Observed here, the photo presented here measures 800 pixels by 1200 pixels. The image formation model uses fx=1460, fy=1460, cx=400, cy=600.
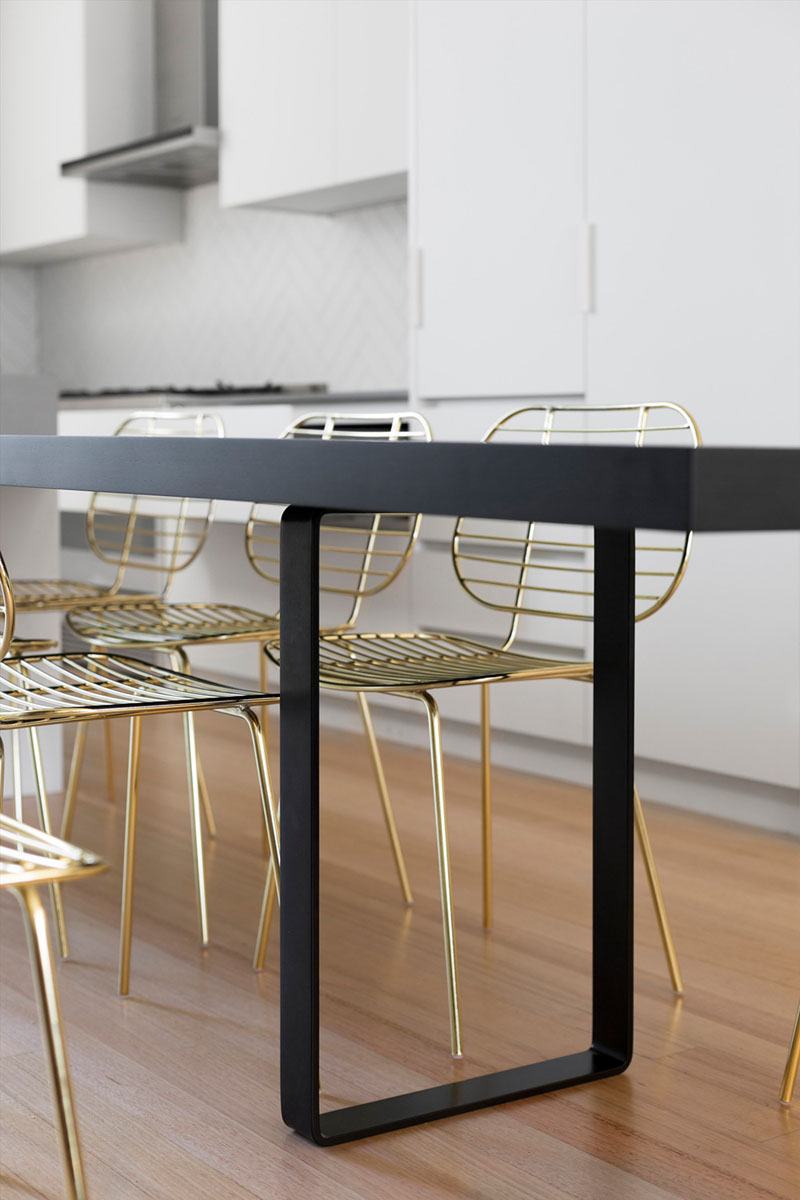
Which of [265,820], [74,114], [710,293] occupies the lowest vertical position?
[265,820]

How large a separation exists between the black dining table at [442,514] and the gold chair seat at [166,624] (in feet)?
2.42

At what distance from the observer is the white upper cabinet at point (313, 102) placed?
3.90 meters

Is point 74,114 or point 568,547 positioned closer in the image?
point 568,547

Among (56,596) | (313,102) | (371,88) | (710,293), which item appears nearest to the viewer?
(56,596)

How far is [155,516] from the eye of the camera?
3.50 meters

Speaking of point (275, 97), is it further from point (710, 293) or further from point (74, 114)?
point (710, 293)

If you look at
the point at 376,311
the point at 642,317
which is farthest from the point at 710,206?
the point at 376,311

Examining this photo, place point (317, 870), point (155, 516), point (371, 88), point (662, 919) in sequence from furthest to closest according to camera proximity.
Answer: point (371, 88) < point (155, 516) < point (662, 919) < point (317, 870)

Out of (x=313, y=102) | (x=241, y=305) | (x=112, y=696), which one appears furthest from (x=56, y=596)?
(x=241, y=305)

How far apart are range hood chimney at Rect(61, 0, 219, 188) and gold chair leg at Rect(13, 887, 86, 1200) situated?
3.99m

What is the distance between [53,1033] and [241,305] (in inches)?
176

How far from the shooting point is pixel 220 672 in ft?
16.1

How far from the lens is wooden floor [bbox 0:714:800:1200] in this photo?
5.03ft

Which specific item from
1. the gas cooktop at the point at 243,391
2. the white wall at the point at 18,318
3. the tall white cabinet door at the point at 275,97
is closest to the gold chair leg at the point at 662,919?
the tall white cabinet door at the point at 275,97
